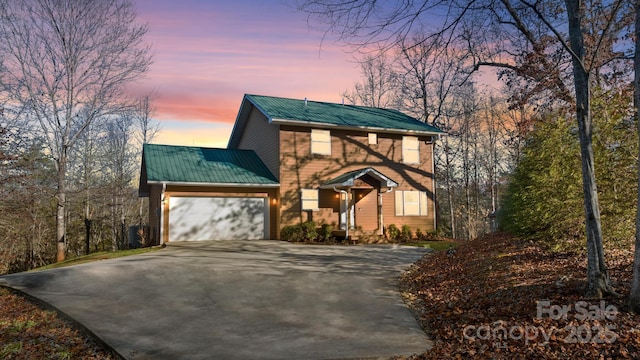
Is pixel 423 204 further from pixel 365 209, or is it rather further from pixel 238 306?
pixel 238 306

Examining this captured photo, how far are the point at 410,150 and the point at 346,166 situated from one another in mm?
4108

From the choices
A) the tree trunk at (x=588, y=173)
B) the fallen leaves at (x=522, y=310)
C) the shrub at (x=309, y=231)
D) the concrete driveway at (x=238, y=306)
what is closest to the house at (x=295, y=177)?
the shrub at (x=309, y=231)

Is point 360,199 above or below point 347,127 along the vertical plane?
below

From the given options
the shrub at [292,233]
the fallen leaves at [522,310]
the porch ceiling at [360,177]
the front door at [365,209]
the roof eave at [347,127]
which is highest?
the roof eave at [347,127]

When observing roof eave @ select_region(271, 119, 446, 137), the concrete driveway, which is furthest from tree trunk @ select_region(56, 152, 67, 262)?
roof eave @ select_region(271, 119, 446, 137)

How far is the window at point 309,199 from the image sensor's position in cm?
2030

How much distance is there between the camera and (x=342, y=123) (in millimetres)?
21156

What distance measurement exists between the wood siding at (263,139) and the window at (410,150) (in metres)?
7.32

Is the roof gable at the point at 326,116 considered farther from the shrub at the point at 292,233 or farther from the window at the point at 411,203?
the shrub at the point at 292,233

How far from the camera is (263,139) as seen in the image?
72.1 feet

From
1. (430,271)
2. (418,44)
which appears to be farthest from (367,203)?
(418,44)

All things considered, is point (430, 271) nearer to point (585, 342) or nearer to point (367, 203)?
point (585, 342)

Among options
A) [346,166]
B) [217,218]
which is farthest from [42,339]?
[346,166]

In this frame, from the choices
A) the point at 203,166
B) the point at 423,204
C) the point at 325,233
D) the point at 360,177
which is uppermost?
the point at 203,166
